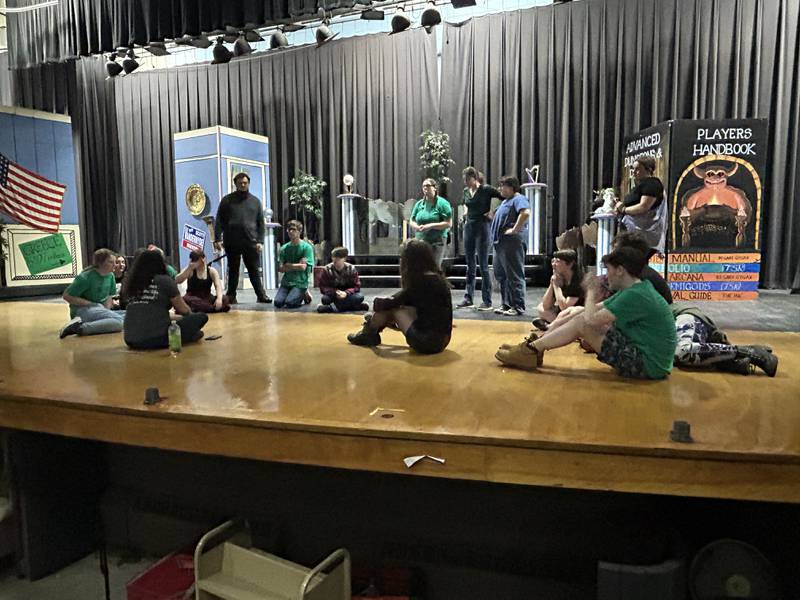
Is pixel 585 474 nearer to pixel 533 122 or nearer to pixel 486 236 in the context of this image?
pixel 486 236

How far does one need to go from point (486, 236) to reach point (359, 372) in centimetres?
281

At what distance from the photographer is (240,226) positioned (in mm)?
6062

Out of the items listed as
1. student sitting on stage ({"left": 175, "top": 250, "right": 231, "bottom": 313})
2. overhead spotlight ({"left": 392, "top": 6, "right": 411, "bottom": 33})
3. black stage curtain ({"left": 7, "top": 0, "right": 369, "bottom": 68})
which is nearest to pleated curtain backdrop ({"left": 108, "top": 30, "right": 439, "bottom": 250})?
overhead spotlight ({"left": 392, "top": 6, "right": 411, "bottom": 33})

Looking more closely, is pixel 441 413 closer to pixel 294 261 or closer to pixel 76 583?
pixel 76 583

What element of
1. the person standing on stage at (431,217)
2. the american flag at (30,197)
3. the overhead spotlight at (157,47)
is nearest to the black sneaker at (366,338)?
the person standing on stage at (431,217)

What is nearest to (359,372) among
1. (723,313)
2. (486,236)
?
(486,236)

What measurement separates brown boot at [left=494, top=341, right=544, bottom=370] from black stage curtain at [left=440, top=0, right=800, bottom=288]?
5.98 m

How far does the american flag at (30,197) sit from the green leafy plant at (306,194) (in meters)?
3.57

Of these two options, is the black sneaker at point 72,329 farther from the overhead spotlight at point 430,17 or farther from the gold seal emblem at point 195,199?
the overhead spotlight at point 430,17

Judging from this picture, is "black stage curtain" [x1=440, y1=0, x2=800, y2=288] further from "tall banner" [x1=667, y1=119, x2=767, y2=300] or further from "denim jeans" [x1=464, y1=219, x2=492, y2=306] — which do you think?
"denim jeans" [x1=464, y1=219, x2=492, y2=306]

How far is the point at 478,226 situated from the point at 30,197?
23.5 ft

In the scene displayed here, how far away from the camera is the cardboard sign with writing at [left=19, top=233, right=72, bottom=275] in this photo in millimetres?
8789

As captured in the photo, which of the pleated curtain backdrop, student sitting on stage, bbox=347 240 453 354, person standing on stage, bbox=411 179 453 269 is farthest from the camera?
the pleated curtain backdrop

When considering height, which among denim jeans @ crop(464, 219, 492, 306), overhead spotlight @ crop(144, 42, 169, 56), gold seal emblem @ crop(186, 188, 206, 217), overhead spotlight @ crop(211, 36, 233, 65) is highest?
overhead spotlight @ crop(211, 36, 233, 65)
